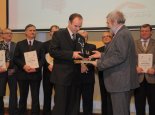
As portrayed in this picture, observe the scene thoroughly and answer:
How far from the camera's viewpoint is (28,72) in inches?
190

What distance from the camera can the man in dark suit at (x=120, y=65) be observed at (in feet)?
9.99

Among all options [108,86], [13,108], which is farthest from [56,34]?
[13,108]

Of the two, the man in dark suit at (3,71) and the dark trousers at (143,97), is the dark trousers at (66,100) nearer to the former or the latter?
the dark trousers at (143,97)

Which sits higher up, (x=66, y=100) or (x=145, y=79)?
(x=145, y=79)

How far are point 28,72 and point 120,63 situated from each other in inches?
86.1

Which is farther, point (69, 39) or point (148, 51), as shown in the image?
point (148, 51)

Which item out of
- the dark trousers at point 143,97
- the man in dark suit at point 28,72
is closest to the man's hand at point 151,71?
the dark trousers at point 143,97

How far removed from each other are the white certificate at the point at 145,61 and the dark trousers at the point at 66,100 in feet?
4.04

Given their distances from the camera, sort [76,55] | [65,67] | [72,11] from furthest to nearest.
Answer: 1. [72,11]
2. [65,67]
3. [76,55]

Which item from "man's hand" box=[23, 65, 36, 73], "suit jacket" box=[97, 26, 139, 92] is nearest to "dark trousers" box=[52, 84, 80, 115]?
"suit jacket" box=[97, 26, 139, 92]

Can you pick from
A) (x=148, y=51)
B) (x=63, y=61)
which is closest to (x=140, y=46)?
(x=148, y=51)

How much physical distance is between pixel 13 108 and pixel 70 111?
177 centimetres

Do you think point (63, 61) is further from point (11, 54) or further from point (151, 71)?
point (11, 54)

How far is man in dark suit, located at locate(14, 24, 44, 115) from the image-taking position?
15.9 ft
